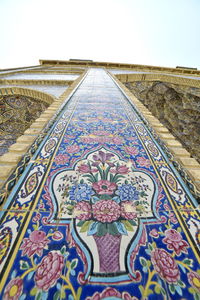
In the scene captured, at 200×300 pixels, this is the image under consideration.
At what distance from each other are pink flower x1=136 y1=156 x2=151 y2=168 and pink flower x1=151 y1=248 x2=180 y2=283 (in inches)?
19.7

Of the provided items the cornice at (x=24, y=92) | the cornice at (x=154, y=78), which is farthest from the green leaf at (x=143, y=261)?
the cornice at (x=154, y=78)

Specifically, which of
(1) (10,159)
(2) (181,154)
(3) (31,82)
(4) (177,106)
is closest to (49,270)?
(1) (10,159)

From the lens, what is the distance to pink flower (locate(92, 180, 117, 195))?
714 millimetres

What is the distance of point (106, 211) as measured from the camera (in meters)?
0.62

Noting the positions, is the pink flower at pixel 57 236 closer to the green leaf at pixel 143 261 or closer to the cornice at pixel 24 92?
the green leaf at pixel 143 261

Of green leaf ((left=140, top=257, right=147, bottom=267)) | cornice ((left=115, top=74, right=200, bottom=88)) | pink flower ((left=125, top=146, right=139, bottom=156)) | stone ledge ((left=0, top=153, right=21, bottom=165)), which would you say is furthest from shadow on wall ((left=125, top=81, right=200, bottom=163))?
green leaf ((left=140, top=257, right=147, bottom=267))

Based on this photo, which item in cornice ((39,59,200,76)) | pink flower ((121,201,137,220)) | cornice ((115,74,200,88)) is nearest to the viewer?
pink flower ((121,201,137,220))

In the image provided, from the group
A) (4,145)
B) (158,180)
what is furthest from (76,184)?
(4,145)

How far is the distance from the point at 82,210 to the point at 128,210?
0.23 metres

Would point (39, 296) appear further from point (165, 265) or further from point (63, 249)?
point (165, 265)

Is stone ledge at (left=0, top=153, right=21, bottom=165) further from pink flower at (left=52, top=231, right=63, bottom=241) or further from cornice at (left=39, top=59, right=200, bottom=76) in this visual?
cornice at (left=39, top=59, right=200, bottom=76)

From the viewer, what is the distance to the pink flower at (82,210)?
0.60 metres

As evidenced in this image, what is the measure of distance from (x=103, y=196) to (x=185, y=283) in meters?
0.42

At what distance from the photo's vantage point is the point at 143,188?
745 mm
